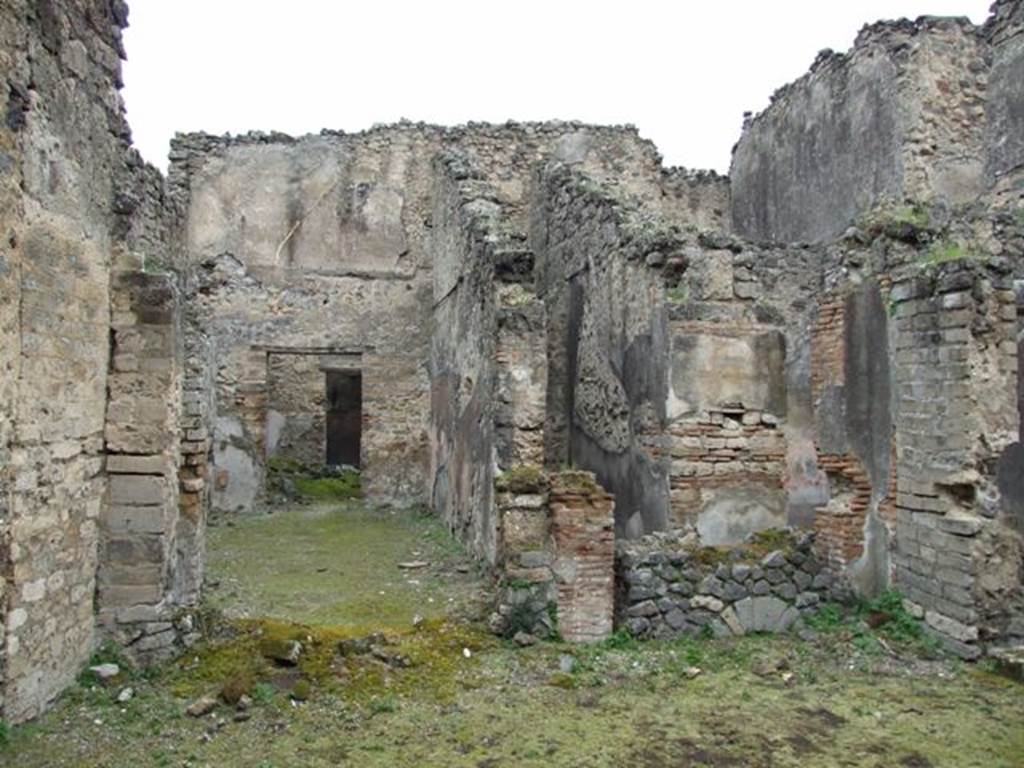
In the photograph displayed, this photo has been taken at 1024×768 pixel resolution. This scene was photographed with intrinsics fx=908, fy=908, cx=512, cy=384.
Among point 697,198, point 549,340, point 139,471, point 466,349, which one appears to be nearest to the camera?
point 139,471

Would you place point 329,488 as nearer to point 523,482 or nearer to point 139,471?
point 523,482

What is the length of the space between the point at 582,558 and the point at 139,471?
3.09m

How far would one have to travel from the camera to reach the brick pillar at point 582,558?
6504mm

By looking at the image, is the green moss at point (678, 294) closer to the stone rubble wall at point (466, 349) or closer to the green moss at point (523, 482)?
the stone rubble wall at point (466, 349)

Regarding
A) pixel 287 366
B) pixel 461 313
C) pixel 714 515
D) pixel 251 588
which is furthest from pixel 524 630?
pixel 287 366

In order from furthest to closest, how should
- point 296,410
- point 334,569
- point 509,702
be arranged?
point 296,410
point 334,569
point 509,702

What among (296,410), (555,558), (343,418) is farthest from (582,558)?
(343,418)

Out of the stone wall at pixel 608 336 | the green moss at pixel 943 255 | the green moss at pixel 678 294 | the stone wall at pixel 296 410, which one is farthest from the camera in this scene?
the stone wall at pixel 296 410

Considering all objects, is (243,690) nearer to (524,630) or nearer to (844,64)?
(524,630)

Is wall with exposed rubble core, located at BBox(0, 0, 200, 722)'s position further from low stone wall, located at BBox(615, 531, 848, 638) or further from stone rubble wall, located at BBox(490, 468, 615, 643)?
low stone wall, located at BBox(615, 531, 848, 638)

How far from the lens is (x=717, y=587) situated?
22.4 feet

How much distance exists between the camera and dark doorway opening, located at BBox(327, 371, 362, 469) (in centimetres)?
1991

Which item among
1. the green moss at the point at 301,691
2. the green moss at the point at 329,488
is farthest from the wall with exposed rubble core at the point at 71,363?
the green moss at the point at 329,488

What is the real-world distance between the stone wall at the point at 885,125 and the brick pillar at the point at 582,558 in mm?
7252
